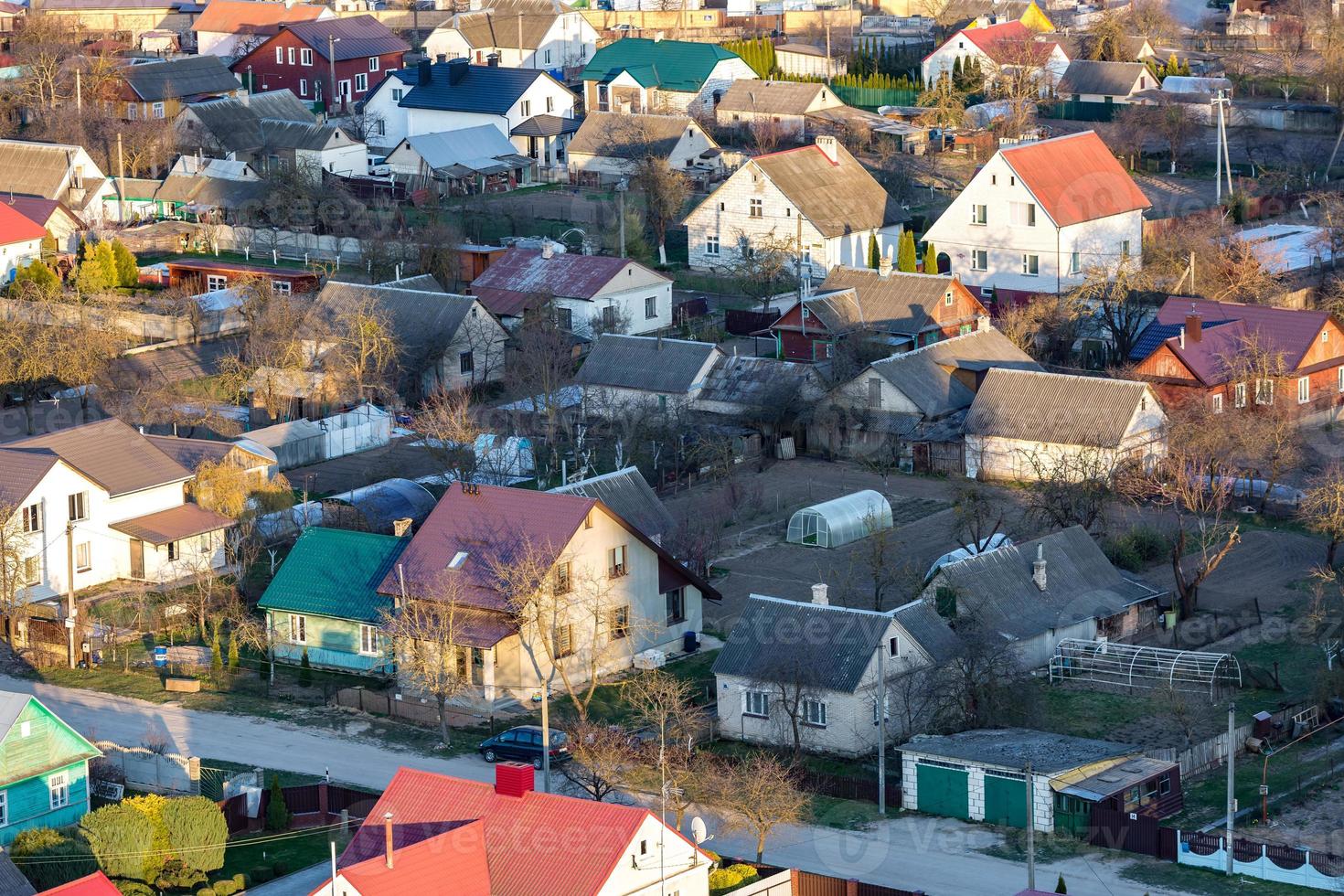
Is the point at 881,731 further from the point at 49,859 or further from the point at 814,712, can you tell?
the point at 49,859

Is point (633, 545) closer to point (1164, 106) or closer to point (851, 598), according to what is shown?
point (851, 598)

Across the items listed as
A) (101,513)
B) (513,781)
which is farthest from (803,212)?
(513,781)

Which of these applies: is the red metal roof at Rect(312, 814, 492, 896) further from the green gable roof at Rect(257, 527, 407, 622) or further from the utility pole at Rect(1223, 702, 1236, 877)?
the green gable roof at Rect(257, 527, 407, 622)

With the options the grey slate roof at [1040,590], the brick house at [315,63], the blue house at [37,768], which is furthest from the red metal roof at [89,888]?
the brick house at [315,63]

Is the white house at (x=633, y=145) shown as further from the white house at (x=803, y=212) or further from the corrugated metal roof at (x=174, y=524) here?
the corrugated metal roof at (x=174, y=524)

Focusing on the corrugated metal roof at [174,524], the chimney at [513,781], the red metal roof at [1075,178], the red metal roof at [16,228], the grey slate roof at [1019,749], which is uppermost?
the red metal roof at [1075,178]

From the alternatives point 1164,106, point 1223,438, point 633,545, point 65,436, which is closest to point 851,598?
point 633,545
